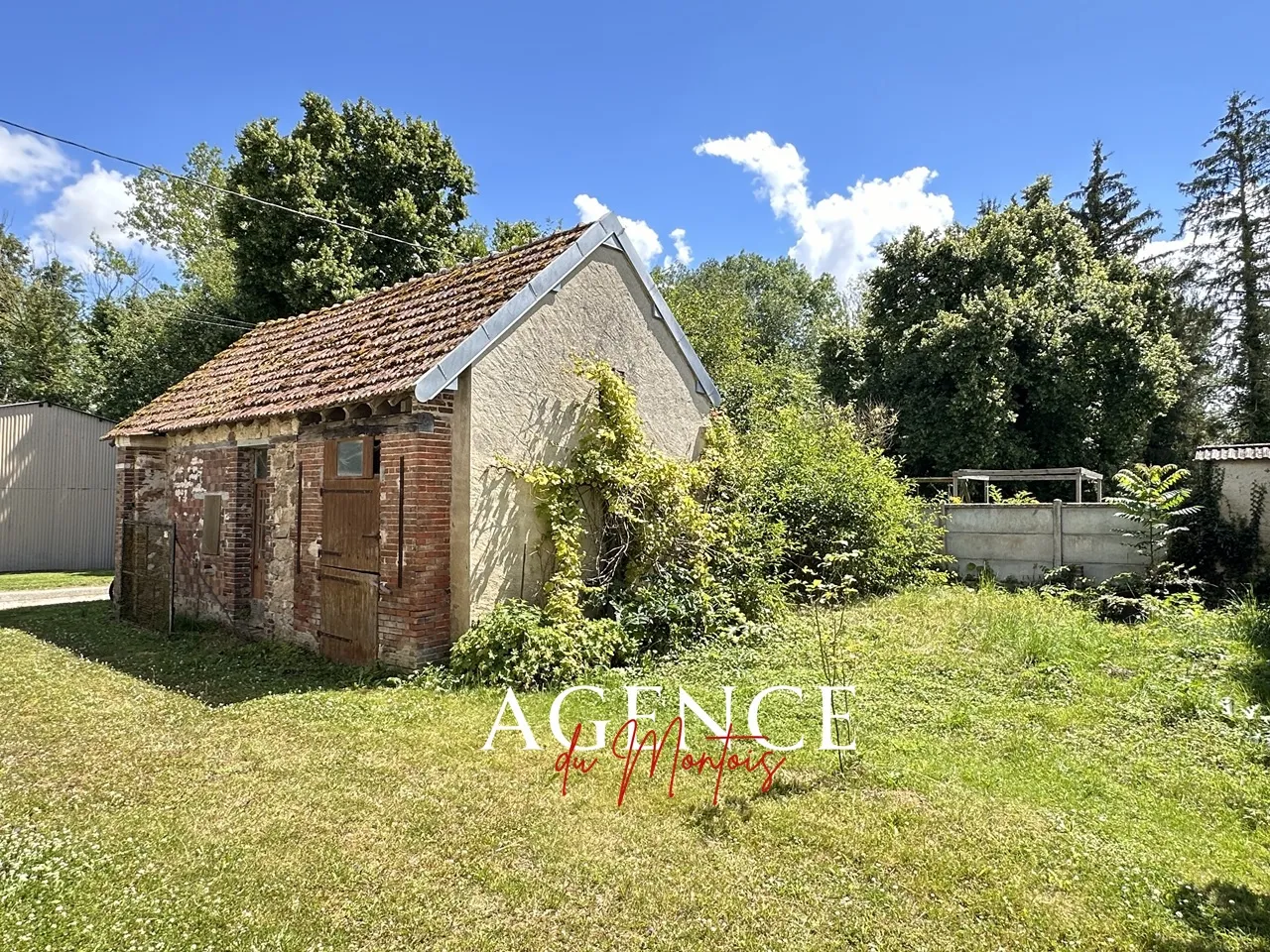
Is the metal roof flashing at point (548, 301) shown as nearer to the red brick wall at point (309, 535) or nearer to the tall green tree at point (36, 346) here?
the red brick wall at point (309, 535)

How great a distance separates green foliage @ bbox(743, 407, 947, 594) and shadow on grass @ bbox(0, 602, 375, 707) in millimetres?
6588

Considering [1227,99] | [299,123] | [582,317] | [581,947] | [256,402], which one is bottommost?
[581,947]

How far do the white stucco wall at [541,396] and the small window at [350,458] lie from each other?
4.92ft

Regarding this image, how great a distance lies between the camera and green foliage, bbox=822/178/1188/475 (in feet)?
61.0

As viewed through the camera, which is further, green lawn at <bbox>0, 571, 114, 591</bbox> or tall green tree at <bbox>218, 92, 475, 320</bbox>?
tall green tree at <bbox>218, 92, 475, 320</bbox>

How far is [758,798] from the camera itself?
171 inches

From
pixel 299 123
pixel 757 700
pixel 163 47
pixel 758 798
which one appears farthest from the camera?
pixel 299 123

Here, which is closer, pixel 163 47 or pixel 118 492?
pixel 163 47

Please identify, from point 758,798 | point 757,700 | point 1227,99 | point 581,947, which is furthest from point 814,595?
point 1227,99

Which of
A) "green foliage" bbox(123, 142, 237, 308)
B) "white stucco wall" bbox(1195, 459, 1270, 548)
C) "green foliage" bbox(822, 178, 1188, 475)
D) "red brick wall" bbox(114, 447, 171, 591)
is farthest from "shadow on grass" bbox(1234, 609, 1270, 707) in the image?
"green foliage" bbox(123, 142, 237, 308)

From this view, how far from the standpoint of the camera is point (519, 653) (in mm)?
6746

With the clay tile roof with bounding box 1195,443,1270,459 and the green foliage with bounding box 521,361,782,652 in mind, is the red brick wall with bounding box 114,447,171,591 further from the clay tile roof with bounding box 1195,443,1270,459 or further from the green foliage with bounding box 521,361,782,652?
the clay tile roof with bounding box 1195,443,1270,459

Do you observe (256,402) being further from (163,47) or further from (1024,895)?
(1024,895)

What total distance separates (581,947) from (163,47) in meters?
11.1
